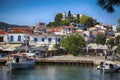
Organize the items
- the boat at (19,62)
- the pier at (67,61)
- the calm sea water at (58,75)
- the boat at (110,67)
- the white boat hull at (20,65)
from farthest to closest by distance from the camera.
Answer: the pier at (67,61)
the boat at (19,62)
the white boat hull at (20,65)
the boat at (110,67)
the calm sea water at (58,75)

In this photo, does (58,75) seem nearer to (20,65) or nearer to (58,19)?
(20,65)

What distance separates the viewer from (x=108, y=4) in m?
9.29

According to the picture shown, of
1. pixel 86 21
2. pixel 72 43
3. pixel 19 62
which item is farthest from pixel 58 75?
pixel 86 21

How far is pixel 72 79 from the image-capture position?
36.3 meters

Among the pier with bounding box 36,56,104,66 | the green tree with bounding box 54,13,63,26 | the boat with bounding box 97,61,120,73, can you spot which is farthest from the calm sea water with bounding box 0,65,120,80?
the green tree with bounding box 54,13,63,26

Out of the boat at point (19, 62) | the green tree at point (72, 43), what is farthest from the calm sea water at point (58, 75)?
the green tree at point (72, 43)

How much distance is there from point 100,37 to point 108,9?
273 ft

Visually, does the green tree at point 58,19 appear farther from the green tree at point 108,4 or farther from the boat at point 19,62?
the green tree at point 108,4

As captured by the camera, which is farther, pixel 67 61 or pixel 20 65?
pixel 67 61

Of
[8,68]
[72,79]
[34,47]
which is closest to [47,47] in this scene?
[34,47]

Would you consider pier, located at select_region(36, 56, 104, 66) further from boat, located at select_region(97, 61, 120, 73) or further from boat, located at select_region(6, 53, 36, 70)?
boat, located at select_region(97, 61, 120, 73)

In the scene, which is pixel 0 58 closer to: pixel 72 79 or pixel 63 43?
pixel 63 43

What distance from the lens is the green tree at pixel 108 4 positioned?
915 cm

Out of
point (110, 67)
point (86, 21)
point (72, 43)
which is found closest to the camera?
point (110, 67)
